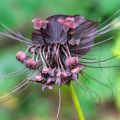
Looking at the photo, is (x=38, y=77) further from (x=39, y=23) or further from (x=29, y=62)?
(x=39, y=23)

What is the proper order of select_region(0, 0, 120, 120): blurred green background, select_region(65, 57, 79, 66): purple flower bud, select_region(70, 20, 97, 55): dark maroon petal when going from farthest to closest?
select_region(0, 0, 120, 120): blurred green background
select_region(70, 20, 97, 55): dark maroon petal
select_region(65, 57, 79, 66): purple flower bud

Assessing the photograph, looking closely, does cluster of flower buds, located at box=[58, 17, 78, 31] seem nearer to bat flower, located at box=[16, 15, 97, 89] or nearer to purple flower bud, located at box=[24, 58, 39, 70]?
bat flower, located at box=[16, 15, 97, 89]

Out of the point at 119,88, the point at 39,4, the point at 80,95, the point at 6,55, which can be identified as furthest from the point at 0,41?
the point at 119,88

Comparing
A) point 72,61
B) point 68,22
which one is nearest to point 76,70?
point 72,61

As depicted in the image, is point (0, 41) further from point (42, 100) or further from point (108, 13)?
point (108, 13)

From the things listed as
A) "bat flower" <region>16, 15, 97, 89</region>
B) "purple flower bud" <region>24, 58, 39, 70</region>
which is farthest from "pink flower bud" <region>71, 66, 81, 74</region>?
"purple flower bud" <region>24, 58, 39, 70</region>

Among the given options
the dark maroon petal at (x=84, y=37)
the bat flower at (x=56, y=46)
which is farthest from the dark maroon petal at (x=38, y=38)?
the dark maroon petal at (x=84, y=37)

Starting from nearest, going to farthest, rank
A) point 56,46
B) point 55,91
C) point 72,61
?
point 72,61 → point 56,46 → point 55,91

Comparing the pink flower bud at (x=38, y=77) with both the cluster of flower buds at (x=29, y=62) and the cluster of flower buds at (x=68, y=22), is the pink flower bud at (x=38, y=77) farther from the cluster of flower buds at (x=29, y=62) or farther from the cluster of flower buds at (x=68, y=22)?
the cluster of flower buds at (x=68, y=22)

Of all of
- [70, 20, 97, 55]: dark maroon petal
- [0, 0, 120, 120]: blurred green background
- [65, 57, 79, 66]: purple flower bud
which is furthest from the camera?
[0, 0, 120, 120]: blurred green background
